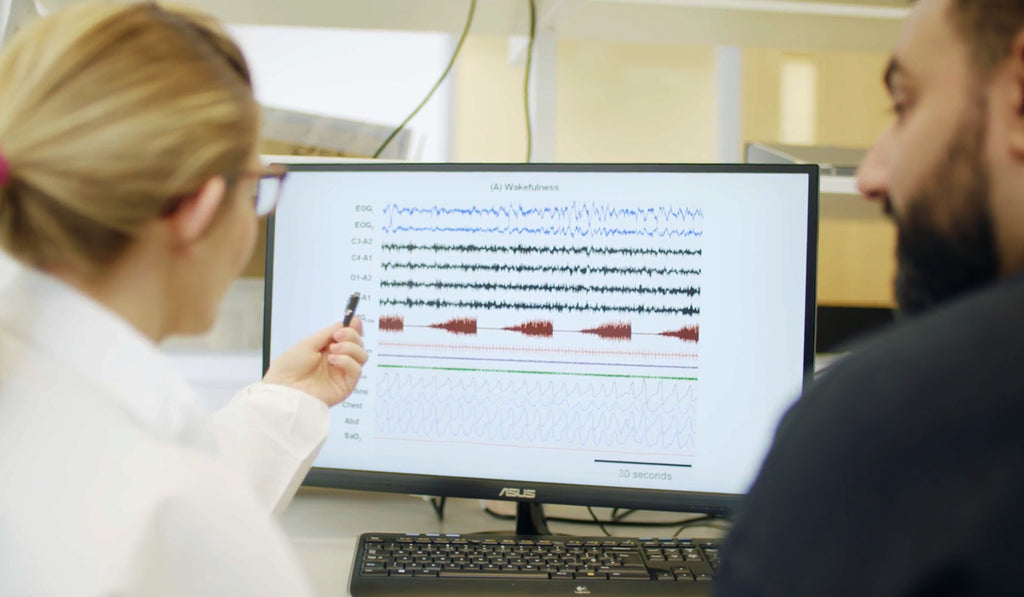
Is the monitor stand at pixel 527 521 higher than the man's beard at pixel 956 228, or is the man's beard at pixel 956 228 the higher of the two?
the man's beard at pixel 956 228

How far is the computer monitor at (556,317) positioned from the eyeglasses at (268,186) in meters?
0.17

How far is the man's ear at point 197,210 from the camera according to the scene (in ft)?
1.86

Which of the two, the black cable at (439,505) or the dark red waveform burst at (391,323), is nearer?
the dark red waveform burst at (391,323)

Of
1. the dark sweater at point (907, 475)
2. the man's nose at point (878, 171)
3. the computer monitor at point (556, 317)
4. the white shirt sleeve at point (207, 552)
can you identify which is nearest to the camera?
the dark sweater at point (907, 475)

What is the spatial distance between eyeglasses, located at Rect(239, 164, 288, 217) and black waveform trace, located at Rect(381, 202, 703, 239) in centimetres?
19

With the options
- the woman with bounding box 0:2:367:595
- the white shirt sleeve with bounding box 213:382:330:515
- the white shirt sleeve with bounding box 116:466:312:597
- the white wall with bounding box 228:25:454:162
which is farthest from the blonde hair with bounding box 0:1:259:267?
the white wall with bounding box 228:25:454:162

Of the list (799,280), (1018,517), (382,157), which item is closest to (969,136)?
(1018,517)

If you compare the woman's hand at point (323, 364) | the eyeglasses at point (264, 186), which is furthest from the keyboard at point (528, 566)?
the eyeglasses at point (264, 186)

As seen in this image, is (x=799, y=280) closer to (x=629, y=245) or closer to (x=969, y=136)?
(x=629, y=245)

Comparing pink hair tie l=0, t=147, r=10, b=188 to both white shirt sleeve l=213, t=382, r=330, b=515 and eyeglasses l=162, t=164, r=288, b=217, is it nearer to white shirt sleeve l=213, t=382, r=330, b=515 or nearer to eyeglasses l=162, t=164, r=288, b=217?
eyeglasses l=162, t=164, r=288, b=217

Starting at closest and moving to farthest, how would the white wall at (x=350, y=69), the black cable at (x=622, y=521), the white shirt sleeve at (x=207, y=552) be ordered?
the white shirt sleeve at (x=207, y=552), the black cable at (x=622, y=521), the white wall at (x=350, y=69)

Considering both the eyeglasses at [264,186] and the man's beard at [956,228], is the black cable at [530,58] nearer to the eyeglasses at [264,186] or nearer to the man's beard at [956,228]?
the eyeglasses at [264,186]

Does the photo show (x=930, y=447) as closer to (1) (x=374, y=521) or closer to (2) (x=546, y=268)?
(2) (x=546, y=268)

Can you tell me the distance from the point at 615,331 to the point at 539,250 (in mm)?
130
